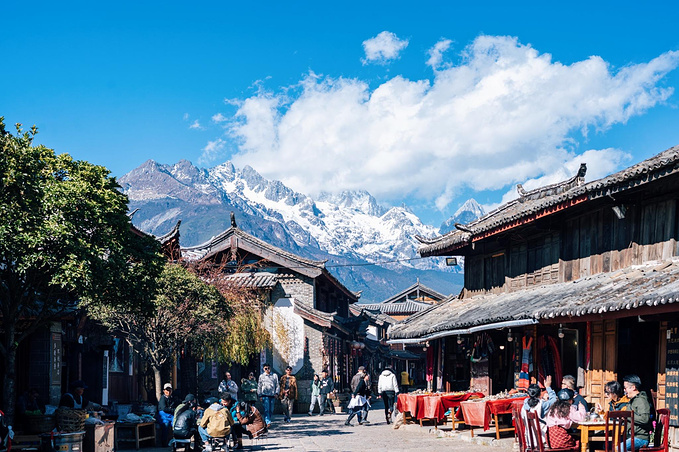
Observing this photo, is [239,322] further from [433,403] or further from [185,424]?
[185,424]

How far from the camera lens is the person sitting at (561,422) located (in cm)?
1105

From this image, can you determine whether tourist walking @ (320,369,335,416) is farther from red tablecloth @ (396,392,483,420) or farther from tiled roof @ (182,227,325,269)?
red tablecloth @ (396,392,483,420)

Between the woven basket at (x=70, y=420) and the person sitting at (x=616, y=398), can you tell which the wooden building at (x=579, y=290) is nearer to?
the person sitting at (x=616, y=398)

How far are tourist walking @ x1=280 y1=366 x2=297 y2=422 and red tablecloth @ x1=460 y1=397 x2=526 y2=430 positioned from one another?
1012cm

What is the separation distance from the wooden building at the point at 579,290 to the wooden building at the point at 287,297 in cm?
899

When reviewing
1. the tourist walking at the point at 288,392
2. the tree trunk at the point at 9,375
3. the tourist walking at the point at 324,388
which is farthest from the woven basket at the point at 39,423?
the tourist walking at the point at 324,388

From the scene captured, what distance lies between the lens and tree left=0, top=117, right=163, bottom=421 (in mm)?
12773

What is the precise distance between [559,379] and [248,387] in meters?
8.22

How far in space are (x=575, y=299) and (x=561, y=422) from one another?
402cm

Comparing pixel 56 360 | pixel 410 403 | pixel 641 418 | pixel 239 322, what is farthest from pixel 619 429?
pixel 239 322

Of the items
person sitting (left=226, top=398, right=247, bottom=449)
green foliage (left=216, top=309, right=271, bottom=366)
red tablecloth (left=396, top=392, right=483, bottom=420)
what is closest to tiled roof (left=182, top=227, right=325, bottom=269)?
green foliage (left=216, top=309, right=271, bottom=366)

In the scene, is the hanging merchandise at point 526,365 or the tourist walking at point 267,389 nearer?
the hanging merchandise at point 526,365

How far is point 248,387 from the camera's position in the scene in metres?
21.4

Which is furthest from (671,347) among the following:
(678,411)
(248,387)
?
(248,387)
